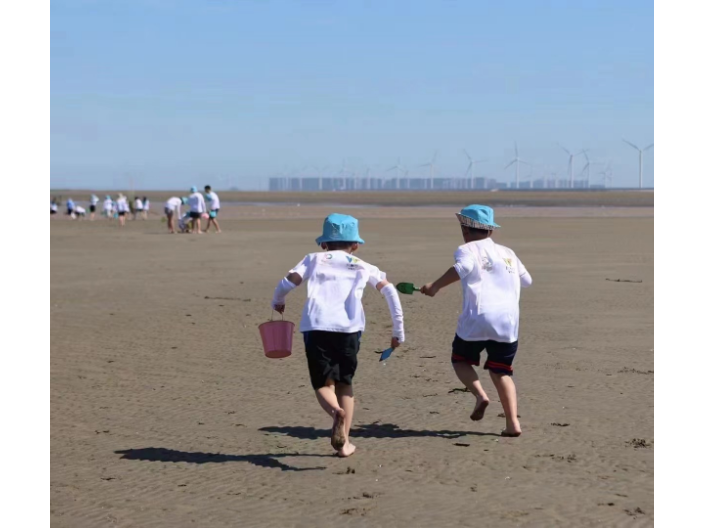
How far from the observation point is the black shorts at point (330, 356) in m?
6.99

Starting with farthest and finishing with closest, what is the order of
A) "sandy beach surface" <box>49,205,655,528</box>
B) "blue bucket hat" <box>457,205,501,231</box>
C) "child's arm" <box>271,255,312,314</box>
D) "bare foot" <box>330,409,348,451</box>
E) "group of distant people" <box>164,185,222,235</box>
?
"group of distant people" <box>164,185,222,235</box>, "blue bucket hat" <box>457,205,501,231</box>, "child's arm" <box>271,255,312,314</box>, "bare foot" <box>330,409,348,451</box>, "sandy beach surface" <box>49,205,655,528</box>

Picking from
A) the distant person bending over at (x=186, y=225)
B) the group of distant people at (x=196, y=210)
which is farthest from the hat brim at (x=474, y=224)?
the distant person bending over at (x=186, y=225)

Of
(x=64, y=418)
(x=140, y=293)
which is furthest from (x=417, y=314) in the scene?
(x=64, y=418)

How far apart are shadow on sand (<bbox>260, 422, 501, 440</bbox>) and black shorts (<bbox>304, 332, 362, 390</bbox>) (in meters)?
0.75

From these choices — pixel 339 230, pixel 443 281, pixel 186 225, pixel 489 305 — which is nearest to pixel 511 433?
pixel 489 305

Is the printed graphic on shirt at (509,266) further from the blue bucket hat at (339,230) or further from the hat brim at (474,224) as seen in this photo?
the blue bucket hat at (339,230)

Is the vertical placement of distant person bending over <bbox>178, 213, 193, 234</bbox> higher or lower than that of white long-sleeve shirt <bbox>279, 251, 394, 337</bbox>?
higher

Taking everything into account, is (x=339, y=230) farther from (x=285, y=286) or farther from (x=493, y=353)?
(x=493, y=353)

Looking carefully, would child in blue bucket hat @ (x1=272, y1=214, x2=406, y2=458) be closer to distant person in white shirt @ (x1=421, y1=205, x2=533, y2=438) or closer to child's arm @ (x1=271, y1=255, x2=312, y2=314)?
child's arm @ (x1=271, y1=255, x2=312, y2=314)

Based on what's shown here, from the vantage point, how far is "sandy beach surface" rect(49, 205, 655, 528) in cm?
597

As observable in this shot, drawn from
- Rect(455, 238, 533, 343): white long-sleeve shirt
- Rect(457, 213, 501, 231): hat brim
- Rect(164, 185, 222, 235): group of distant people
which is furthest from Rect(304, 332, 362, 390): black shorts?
Rect(164, 185, 222, 235): group of distant people

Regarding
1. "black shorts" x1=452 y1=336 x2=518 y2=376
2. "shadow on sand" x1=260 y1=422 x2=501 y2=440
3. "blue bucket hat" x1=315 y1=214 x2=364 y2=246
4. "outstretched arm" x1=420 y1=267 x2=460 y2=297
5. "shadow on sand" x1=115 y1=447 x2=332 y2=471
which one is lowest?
"shadow on sand" x1=115 y1=447 x2=332 y2=471

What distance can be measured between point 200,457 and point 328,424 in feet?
4.09

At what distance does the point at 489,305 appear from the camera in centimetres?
738
